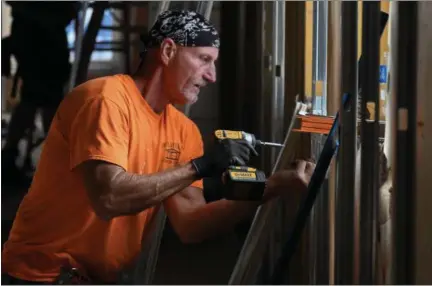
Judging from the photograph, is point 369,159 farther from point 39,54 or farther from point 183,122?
point 39,54

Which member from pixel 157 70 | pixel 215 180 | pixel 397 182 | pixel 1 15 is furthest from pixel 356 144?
pixel 1 15

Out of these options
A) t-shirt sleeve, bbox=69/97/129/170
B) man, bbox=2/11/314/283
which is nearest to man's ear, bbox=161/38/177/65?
man, bbox=2/11/314/283

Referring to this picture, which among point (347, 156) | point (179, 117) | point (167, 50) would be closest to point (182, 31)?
point (167, 50)

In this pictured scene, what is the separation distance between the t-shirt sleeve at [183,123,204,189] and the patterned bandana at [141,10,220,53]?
145 millimetres

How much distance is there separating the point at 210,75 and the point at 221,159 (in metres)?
0.15

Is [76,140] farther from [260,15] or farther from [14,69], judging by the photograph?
[260,15]

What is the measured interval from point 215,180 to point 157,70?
0.70ft

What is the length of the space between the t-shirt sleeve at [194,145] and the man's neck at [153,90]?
0.21 ft

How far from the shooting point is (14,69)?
938 millimetres

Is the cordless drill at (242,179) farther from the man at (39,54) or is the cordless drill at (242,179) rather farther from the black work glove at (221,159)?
the man at (39,54)

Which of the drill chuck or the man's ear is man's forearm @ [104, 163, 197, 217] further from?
the man's ear

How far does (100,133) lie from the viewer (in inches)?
35.2

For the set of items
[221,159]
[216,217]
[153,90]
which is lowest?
[216,217]

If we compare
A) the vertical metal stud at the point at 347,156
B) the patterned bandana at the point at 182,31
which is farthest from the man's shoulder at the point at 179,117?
the vertical metal stud at the point at 347,156
